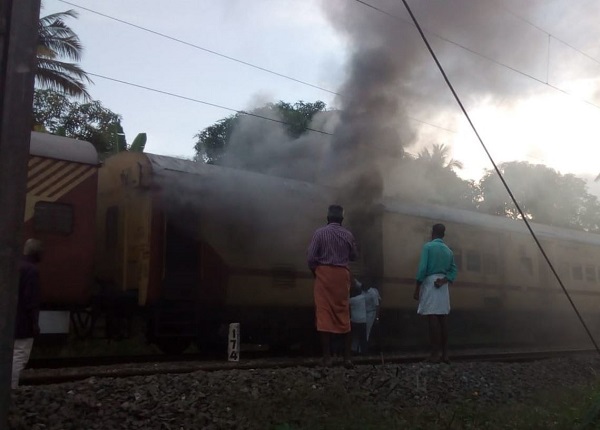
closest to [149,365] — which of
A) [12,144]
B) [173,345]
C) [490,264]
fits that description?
[173,345]

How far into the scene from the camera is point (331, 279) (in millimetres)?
6391

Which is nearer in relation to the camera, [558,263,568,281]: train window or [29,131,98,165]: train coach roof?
[29,131,98,165]: train coach roof

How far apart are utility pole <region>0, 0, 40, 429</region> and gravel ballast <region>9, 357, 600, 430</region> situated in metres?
0.65

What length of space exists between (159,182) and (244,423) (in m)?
5.36

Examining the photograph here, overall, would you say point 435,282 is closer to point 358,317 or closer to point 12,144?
point 358,317

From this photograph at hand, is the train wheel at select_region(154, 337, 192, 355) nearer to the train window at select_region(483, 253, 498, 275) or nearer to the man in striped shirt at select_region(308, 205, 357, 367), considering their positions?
the man in striped shirt at select_region(308, 205, 357, 367)

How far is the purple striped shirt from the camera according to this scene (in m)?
6.42

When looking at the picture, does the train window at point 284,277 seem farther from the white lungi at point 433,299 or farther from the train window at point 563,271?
the train window at point 563,271

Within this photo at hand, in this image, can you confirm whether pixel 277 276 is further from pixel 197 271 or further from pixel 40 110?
pixel 40 110

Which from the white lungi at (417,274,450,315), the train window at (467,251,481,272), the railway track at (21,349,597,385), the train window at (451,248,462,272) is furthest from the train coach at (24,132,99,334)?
the train window at (467,251,481,272)

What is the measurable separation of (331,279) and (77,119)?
17792 mm

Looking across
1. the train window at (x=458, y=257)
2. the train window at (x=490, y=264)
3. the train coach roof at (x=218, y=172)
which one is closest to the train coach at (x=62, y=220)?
the train coach roof at (x=218, y=172)

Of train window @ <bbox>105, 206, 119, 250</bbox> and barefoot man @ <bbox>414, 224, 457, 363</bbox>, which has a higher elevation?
train window @ <bbox>105, 206, 119, 250</bbox>

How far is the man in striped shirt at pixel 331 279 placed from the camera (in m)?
6.37
